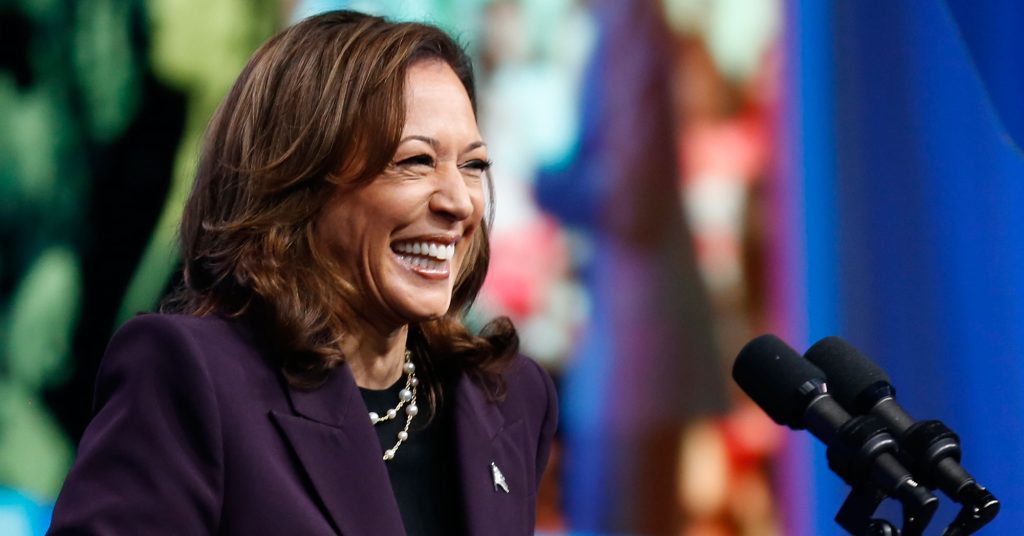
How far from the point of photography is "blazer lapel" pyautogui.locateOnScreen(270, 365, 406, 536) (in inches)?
66.7

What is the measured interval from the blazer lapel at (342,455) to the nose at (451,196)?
0.27 metres

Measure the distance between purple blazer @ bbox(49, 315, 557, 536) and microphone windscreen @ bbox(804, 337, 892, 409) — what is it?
2.07 feet

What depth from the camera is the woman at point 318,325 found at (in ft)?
5.23

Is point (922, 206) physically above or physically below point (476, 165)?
above

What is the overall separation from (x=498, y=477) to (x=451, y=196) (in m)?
0.45

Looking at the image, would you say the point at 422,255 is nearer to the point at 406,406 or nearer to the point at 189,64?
the point at 406,406

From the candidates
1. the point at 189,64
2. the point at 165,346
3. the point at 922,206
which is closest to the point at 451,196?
the point at 165,346

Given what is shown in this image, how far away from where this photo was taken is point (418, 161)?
72.5 inches

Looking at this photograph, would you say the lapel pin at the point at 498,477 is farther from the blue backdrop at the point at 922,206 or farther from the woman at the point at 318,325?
the blue backdrop at the point at 922,206

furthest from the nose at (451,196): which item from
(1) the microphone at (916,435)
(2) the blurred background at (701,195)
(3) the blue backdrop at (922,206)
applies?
(3) the blue backdrop at (922,206)

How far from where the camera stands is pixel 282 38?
1.89 metres

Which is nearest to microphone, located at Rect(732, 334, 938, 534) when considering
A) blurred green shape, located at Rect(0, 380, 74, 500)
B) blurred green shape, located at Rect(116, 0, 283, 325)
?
blurred green shape, located at Rect(116, 0, 283, 325)

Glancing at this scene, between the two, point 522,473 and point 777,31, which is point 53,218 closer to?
point 522,473

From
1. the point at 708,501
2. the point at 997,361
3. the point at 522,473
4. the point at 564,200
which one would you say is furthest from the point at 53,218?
the point at 997,361
